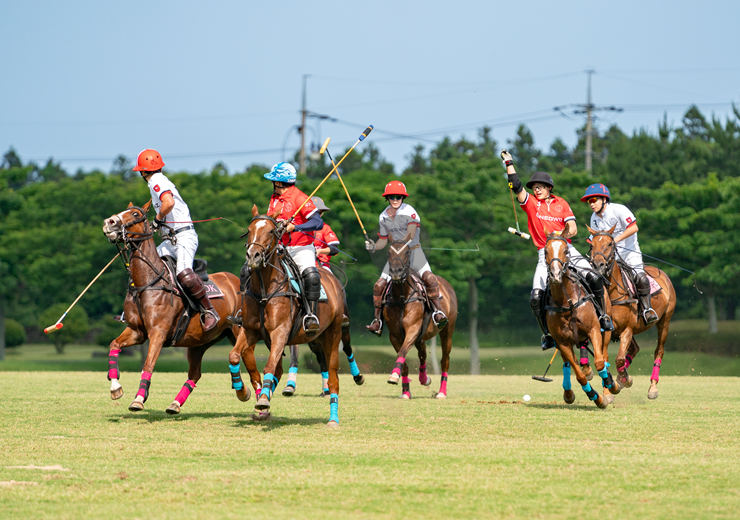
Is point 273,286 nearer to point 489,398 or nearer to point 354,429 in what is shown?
point 354,429

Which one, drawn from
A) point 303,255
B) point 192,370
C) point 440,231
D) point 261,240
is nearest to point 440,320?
point 303,255

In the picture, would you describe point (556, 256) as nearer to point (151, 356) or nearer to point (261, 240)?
point (261, 240)

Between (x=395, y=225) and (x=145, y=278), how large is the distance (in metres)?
4.87

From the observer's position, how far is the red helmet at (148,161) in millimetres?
12203

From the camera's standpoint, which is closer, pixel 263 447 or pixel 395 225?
pixel 263 447

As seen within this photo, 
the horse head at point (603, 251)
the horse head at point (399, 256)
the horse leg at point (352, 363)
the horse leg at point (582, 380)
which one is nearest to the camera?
the horse leg at point (582, 380)

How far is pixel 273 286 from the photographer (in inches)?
433

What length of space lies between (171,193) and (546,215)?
5.62 metres

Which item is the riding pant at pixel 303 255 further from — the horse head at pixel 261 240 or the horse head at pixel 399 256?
the horse head at pixel 399 256

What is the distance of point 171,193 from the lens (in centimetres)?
1203

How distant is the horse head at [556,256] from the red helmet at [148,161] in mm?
5419


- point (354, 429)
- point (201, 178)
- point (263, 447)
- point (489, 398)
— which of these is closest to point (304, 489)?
point (263, 447)

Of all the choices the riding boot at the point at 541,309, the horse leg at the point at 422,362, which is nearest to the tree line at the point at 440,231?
the horse leg at the point at 422,362

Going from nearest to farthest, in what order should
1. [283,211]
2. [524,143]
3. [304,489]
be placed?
[304,489] → [283,211] → [524,143]
